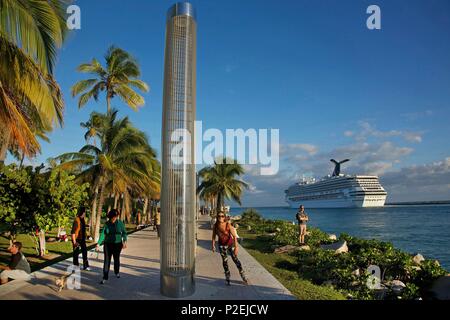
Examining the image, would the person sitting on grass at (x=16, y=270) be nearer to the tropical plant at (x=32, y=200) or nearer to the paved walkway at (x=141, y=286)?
the paved walkway at (x=141, y=286)

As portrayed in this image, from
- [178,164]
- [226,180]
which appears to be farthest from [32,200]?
[226,180]

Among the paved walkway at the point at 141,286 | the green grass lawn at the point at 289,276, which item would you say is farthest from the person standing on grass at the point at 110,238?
the green grass lawn at the point at 289,276

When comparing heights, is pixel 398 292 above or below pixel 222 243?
below

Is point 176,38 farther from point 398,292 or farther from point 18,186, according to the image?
point 398,292

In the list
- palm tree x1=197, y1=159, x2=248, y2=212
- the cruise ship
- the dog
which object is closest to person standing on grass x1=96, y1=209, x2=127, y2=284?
the dog

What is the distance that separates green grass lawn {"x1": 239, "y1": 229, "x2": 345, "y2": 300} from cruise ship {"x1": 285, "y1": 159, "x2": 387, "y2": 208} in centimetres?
6950

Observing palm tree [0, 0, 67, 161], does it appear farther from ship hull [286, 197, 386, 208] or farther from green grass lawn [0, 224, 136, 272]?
ship hull [286, 197, 386, 208]

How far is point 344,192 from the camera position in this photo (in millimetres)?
77000

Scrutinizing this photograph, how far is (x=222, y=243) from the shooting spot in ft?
21.1

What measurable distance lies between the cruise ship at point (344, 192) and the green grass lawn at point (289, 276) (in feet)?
228

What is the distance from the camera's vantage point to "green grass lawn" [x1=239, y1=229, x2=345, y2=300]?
19.4ft

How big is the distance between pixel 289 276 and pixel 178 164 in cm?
438
